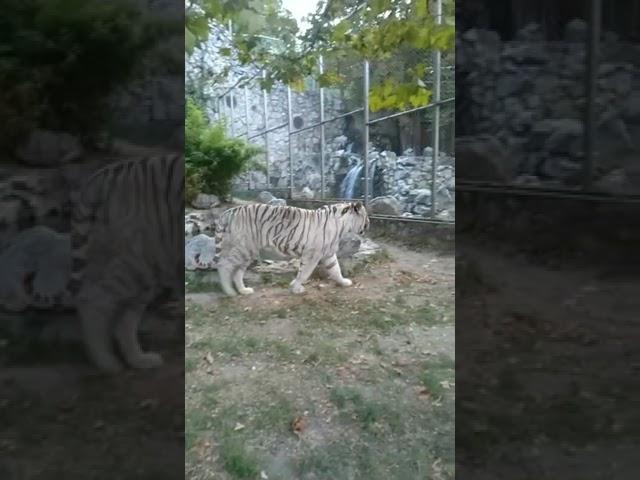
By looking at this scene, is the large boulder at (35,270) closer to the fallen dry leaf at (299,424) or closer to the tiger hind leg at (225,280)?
the tiger hind leg at (225,280)

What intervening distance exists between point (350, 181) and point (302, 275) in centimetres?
23

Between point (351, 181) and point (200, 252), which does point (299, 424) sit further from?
point (351, 181)

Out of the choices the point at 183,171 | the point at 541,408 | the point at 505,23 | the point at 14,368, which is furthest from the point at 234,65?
the point at 541,408

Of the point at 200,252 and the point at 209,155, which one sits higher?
the point at 209,155

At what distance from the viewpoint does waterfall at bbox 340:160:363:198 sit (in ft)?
4.92

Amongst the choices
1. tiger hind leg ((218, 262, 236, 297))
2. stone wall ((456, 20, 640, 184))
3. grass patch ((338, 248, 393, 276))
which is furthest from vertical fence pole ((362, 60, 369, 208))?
tiger hind leg ((218, 262, 236, 297))

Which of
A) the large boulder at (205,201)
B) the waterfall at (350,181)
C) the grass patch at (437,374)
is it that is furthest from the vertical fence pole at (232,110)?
the grass patch at (437,374)

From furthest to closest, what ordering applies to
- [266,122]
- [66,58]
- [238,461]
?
[266,122] → [238,461] → [66,58]

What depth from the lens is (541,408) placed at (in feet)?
Answer: 4.46

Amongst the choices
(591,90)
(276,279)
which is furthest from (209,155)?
(591,90)

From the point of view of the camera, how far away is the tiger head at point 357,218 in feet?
4.89

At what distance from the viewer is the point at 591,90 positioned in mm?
1332

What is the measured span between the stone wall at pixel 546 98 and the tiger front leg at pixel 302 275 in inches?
17.1

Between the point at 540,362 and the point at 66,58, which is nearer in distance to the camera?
the point at 66,58
